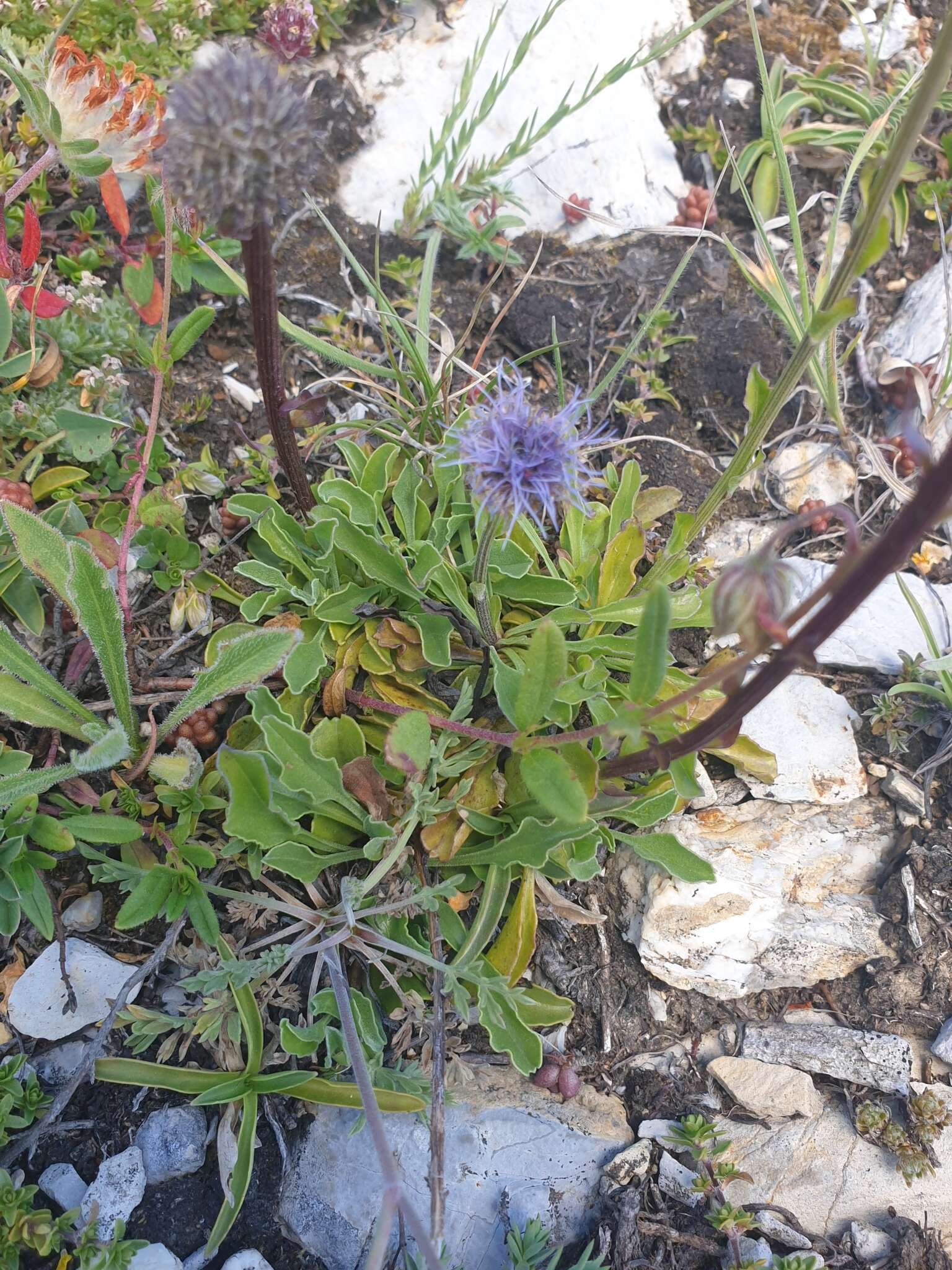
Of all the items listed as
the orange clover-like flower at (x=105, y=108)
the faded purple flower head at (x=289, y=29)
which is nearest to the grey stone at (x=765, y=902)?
the orange clover-like flower at (x=105, y=108)

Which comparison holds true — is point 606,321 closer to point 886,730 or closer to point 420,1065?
point 886,730

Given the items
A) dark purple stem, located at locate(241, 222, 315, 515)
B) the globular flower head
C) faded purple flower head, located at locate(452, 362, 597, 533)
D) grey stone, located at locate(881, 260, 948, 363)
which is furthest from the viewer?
grey stone, located at locate(881, 260, 948, 363)

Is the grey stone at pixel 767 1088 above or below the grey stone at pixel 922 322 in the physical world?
below

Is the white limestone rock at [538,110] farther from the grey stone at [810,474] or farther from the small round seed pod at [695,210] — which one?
the grey stone at [810,474]

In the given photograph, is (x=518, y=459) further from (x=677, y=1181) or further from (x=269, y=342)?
(x=677, y=1181)

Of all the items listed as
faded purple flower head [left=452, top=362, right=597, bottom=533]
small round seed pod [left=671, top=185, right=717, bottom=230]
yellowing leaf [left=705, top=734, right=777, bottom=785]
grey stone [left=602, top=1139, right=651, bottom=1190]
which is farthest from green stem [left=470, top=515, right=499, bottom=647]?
small round seed pod [left=671, top=185, right=717, bottom=230]

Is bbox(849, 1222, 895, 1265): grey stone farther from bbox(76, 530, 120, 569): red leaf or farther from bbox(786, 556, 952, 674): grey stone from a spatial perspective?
bbox(76, 530, 120, 569): red leaf

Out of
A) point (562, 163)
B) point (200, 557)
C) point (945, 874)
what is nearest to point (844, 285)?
point (945, 874)
